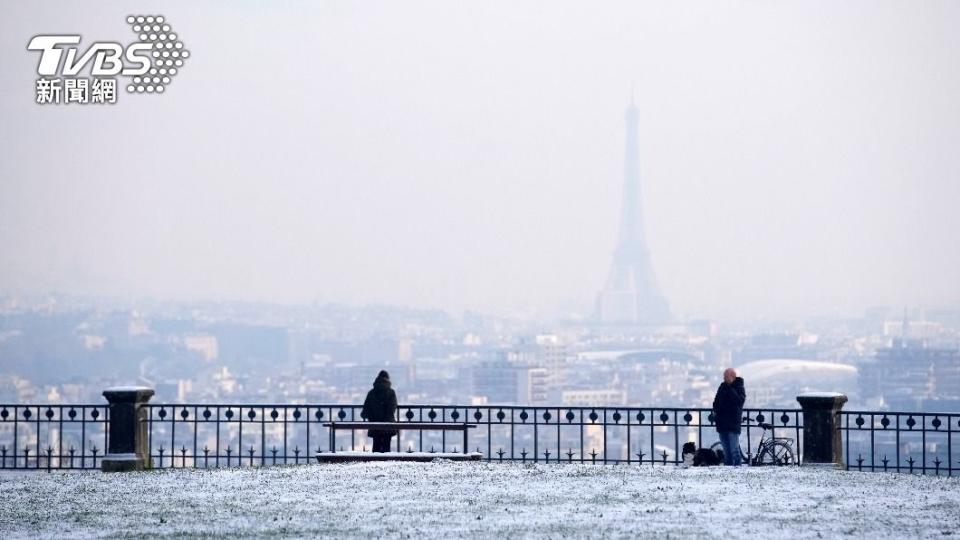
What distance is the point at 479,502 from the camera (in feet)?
61.1

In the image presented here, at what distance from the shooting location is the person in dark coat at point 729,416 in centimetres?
2381

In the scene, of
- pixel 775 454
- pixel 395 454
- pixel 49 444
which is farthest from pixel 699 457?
pixel 49 444

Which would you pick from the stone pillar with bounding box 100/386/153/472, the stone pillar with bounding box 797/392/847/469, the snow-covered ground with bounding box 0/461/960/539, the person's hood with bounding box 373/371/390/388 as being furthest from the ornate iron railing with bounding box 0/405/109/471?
the stone pillar with bounding box 797/392/847/469

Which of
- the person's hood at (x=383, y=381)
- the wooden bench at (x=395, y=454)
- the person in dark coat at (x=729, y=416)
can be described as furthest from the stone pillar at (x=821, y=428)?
the person's hood at (x=383, y=381)

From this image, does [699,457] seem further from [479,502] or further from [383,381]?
[479,502]

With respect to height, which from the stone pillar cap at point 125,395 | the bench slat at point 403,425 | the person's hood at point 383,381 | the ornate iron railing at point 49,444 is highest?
the person's hood at point 383,381

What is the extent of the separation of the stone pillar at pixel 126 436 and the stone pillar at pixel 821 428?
29.9 feet

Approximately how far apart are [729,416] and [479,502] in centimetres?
631

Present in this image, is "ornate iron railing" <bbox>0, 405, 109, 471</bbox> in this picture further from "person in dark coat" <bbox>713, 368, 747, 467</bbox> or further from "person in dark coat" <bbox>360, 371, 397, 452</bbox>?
"person in dark coat" <bbox>713, 368, 747, 467</bbox>

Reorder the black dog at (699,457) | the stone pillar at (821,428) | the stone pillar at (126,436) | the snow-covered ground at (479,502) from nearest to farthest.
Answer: the snow-covered ground at (479,502)
the stone pillar at (821,428)
the stone pillar at (126,436)
the black dog at (699,457)

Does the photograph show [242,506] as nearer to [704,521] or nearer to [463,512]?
[463,512]

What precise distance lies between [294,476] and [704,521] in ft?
20.5

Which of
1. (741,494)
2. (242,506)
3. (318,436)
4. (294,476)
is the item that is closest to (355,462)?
(294,476)

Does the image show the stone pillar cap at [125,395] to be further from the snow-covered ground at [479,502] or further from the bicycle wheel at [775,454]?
the bicycle wheel at [775,454]
